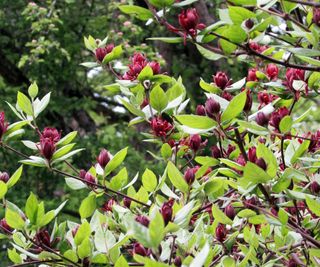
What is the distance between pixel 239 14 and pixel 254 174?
15.7 inches

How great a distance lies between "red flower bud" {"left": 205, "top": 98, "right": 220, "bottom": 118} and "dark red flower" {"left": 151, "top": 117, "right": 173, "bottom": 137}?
1.83 ft

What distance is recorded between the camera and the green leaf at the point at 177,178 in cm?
157

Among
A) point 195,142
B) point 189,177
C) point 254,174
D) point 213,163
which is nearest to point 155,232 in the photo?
point 254,174

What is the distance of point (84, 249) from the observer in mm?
1465

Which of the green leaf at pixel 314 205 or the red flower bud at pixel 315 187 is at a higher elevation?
the green leaf at pixel 314 205

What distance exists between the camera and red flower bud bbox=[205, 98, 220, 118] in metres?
1.36

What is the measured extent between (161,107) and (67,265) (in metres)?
0.56

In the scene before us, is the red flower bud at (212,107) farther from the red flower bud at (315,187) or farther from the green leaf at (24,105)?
the green leaf at (24,105)

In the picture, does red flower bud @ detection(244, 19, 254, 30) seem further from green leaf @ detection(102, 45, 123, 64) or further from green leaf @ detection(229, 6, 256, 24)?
green leaf @ detection(102, 45, 123, 64)

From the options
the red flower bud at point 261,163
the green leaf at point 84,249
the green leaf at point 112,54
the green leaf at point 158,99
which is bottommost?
the green leaf at point 84,249

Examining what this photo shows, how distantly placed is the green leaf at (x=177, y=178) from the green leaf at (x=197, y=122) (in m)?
0.22

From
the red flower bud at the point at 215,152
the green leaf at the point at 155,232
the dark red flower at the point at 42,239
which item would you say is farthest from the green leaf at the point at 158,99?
the green leaf at the point at 155,232

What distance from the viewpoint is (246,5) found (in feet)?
4.82

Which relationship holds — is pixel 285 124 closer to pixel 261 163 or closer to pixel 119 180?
pixel 261 163
